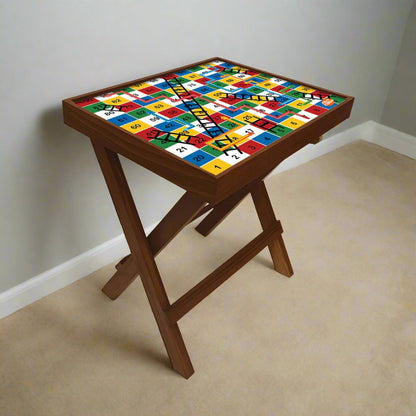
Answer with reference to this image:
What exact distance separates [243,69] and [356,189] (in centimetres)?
114

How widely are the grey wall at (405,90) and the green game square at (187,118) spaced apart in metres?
2.06

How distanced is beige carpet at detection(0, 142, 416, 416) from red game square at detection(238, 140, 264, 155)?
2.45ft

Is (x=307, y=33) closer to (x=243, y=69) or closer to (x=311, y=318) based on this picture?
(x=243, y=69)

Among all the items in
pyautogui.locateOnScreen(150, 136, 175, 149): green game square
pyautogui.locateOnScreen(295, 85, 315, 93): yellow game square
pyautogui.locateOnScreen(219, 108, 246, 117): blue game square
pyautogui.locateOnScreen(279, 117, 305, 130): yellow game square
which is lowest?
pyautogui.locateOnScreen(295, 85, 315, 93): yellow game square

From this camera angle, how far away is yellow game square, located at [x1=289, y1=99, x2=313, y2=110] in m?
1.44

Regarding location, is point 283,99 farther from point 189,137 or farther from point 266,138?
point 189,137

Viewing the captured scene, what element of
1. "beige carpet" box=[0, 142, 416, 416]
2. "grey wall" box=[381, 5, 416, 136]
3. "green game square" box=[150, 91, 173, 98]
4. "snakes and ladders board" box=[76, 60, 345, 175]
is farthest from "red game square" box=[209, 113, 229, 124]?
"grey wall" box=[381, 5, 416, 136]

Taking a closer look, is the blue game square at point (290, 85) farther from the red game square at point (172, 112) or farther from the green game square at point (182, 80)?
the red game square at point (172, 112)

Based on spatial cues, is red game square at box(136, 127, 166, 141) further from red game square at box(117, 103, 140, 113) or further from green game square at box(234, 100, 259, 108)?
green game square at box(234, 100, 259, 108)

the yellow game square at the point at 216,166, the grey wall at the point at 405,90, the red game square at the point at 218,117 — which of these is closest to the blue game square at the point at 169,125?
the red game square at the point at 218,117

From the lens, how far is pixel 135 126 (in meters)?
1.27

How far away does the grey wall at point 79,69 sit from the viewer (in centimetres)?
139

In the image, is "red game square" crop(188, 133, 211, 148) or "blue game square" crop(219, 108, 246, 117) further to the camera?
"blue game square" crop(219, 108, 246, 117)

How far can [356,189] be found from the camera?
255cm
